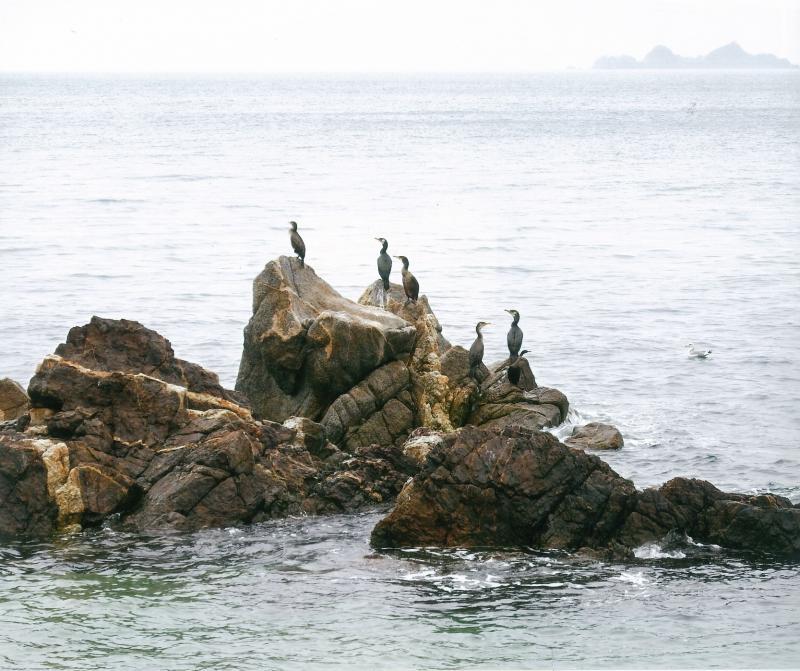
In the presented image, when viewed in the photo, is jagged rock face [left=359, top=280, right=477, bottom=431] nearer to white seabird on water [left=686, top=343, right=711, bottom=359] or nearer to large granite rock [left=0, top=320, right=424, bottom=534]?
large granite rock [left=0, top=320, right=424, bottom=534]

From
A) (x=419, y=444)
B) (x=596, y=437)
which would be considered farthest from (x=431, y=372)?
(x=596, y=437)

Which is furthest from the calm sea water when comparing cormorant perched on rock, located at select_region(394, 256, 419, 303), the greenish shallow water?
cormorant perched on rock, located at select_region(394, 256, 419, 303)

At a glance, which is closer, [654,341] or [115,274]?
[654,341]

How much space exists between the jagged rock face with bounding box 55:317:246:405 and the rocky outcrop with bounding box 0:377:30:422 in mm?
910

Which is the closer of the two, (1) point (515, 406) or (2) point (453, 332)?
(1) point (515, 406)

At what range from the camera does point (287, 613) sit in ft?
50.5

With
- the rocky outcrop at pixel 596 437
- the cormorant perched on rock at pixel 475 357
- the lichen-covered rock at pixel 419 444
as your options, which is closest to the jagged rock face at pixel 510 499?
the lichen-covered rock at pixel 419 444

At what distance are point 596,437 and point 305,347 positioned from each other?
597cm

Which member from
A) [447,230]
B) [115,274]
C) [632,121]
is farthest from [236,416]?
[632,121]

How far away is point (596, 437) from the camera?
2320 cm

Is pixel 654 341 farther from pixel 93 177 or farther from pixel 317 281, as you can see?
pixel 93 177

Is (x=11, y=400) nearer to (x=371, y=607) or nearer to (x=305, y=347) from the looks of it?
(x=305, y=347)

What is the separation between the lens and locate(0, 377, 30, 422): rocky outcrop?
19.7m

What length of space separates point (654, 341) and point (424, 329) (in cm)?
1250
